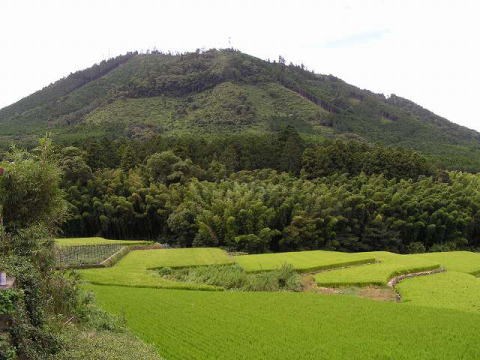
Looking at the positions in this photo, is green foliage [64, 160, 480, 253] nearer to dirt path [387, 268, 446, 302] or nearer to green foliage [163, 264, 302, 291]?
green foliage [163, 264, 302, 291]

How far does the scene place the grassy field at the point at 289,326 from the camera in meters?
11.6

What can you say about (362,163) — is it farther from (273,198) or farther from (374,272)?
(374,272)

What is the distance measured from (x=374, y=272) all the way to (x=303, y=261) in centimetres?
462

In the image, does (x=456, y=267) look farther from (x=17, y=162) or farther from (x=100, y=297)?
(x=17, y=162)

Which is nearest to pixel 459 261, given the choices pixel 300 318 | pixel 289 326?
pixel 300 318

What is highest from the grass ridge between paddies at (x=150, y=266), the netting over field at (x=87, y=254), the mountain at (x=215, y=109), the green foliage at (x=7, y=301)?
the mountain at (x=215, y=109)

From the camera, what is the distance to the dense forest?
1502 inches

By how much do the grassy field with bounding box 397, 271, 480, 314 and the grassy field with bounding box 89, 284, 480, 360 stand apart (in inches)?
78.6

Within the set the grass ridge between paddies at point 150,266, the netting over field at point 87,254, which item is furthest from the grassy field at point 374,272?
the netting over field at point 87,254

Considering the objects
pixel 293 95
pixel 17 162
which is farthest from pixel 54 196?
pixel 293 95

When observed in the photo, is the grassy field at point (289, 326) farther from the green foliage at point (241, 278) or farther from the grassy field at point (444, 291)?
the green foliage at point (241, 278)

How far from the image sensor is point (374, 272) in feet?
78.5

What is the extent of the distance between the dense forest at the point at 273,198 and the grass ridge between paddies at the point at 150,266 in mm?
7043

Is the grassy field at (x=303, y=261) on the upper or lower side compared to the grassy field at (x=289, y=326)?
lower
